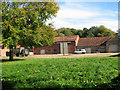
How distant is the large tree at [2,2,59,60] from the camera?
52.4 ft

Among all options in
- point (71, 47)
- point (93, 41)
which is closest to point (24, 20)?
point (71, 47)

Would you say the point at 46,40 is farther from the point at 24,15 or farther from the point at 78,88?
the point at 78,88

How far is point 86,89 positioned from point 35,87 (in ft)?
5.20

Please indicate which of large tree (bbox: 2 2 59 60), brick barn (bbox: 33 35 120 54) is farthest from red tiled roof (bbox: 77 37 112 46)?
large tree (bbox: 2 2 59 60)

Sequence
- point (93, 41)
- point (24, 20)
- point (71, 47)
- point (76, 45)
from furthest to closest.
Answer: point (76, 45)
point (93, 41)
point (71, 47)
point (24, 20)

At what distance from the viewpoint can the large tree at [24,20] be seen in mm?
15961

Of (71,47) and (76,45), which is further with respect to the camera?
Result: (76,45)

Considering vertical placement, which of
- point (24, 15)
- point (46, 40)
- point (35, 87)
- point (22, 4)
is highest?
point (22, 4)

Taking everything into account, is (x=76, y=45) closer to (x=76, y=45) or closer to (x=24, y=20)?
(x=76, y=45)

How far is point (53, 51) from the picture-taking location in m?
45.8

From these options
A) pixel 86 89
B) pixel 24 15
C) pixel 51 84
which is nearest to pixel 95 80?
pixel 86 89

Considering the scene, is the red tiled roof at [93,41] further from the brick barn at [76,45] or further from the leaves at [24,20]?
the leaves at [24,20]

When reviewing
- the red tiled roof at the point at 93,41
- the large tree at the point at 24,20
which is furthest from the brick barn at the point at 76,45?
the large tree at the point at 24,20

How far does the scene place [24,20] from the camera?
16625mm
